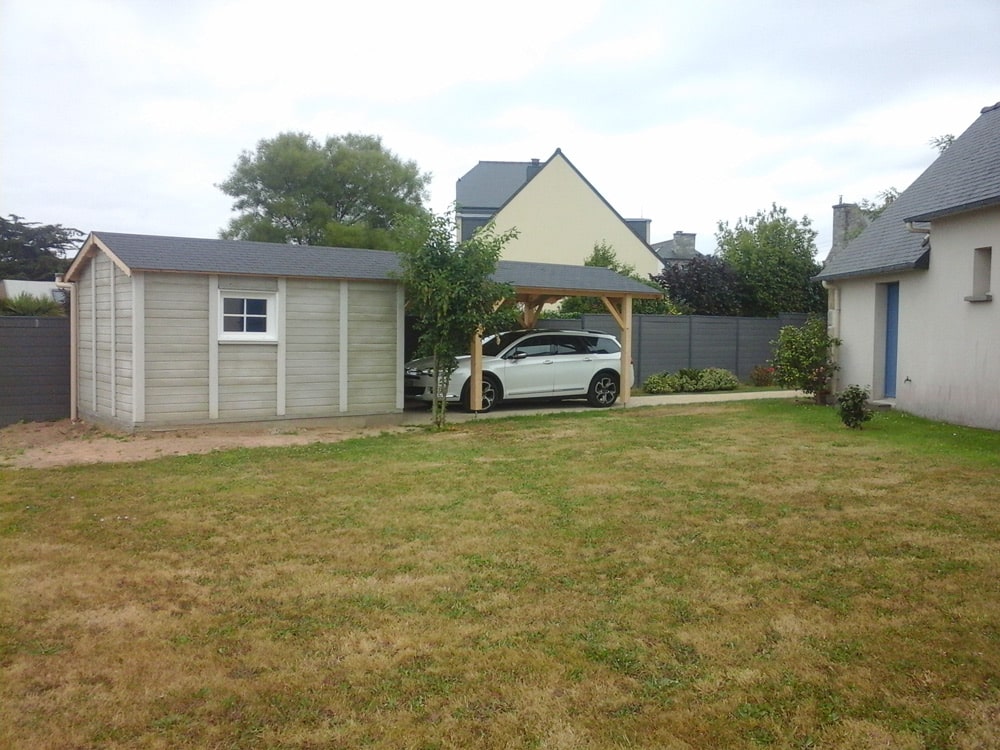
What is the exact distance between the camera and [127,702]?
141 inches

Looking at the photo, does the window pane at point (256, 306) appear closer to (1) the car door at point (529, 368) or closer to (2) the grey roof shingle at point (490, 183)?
(1) the car door at point (529, 368)

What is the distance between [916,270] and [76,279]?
1463 cm

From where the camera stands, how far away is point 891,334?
594 inches

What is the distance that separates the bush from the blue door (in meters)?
6.22

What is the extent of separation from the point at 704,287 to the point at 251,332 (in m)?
16.5

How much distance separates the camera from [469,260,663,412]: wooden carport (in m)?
15.1

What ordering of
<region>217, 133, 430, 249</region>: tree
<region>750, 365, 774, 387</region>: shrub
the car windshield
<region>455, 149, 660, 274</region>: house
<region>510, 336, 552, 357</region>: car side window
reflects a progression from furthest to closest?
1. <region>217, 133, 430, 249</region>: tree
2. <region>455, 149, 660, 274</region>: house
3. <region>750, 365, 774, 387</region>: shrub
4. <region>510, 336, 552, 357</region>: car side window
5. the car windshield

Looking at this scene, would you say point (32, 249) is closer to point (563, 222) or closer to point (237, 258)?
point (563, 222)

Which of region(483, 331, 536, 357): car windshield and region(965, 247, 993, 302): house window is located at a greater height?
region(965, 247, 993, 302): house window

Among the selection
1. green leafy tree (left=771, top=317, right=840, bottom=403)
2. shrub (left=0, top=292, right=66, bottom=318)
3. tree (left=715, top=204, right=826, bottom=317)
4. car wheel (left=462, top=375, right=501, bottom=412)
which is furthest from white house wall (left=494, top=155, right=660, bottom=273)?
shrub (left=0, top=292, right=66, bottom=318)

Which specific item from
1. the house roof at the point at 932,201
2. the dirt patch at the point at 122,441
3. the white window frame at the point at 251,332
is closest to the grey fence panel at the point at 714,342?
the house roof at the point at 932,201

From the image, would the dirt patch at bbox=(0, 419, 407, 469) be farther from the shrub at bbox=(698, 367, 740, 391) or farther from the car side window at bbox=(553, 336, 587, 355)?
the shrub at bbox=(698, 367, 740, 391)

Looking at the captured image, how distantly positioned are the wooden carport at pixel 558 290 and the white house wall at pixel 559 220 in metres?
16.9

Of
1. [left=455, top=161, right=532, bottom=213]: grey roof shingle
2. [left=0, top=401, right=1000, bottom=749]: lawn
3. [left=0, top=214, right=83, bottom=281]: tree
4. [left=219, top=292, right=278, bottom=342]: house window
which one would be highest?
[left=455, top=161, right=532, bottom=213]: grey roof shingle
